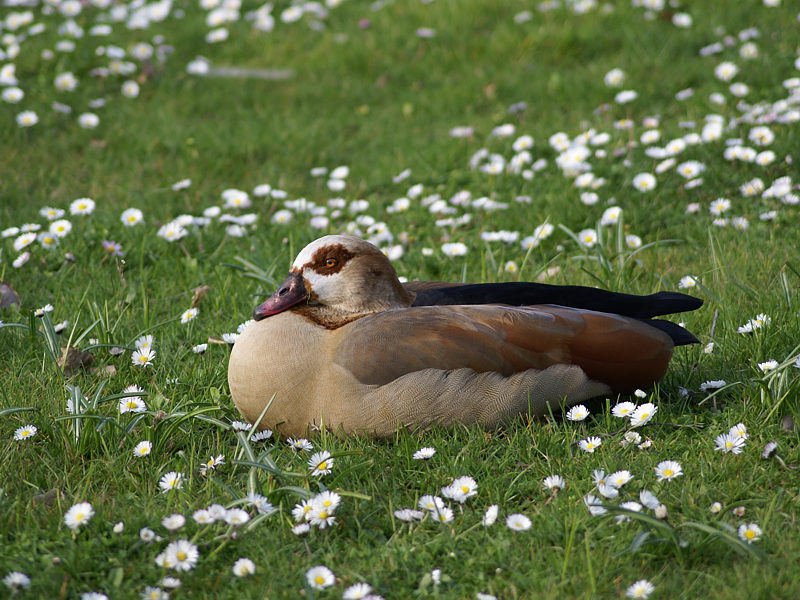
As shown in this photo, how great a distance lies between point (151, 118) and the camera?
7.25 m

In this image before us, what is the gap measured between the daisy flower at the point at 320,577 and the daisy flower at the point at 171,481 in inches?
24.6

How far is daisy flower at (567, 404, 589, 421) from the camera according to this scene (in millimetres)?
3194

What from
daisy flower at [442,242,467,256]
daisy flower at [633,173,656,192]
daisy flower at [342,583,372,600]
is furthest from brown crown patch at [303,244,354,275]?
daisy flower at [633,173,656,192]

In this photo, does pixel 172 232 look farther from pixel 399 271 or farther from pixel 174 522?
pixel 174 522

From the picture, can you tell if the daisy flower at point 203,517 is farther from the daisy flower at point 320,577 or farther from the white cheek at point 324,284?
the white cheek at point 324,284

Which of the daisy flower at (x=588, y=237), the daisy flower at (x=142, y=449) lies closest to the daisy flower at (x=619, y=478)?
the daisy flower at (x=142, y=449)

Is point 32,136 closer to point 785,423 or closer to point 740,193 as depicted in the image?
point 740,193

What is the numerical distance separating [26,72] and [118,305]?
4156 millimetres

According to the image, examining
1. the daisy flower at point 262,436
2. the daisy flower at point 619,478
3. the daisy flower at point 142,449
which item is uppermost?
the daisy flower at point 619,478

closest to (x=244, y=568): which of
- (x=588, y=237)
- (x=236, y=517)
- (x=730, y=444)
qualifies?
(x=236, y=517)

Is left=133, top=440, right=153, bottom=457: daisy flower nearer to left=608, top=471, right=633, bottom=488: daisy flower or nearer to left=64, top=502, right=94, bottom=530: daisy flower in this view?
left=64, top=502, right=94, bottom=530: daisy flower

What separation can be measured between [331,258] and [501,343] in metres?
0.78

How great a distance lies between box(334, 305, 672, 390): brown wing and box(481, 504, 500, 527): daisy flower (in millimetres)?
565

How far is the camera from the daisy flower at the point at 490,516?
276 cm
